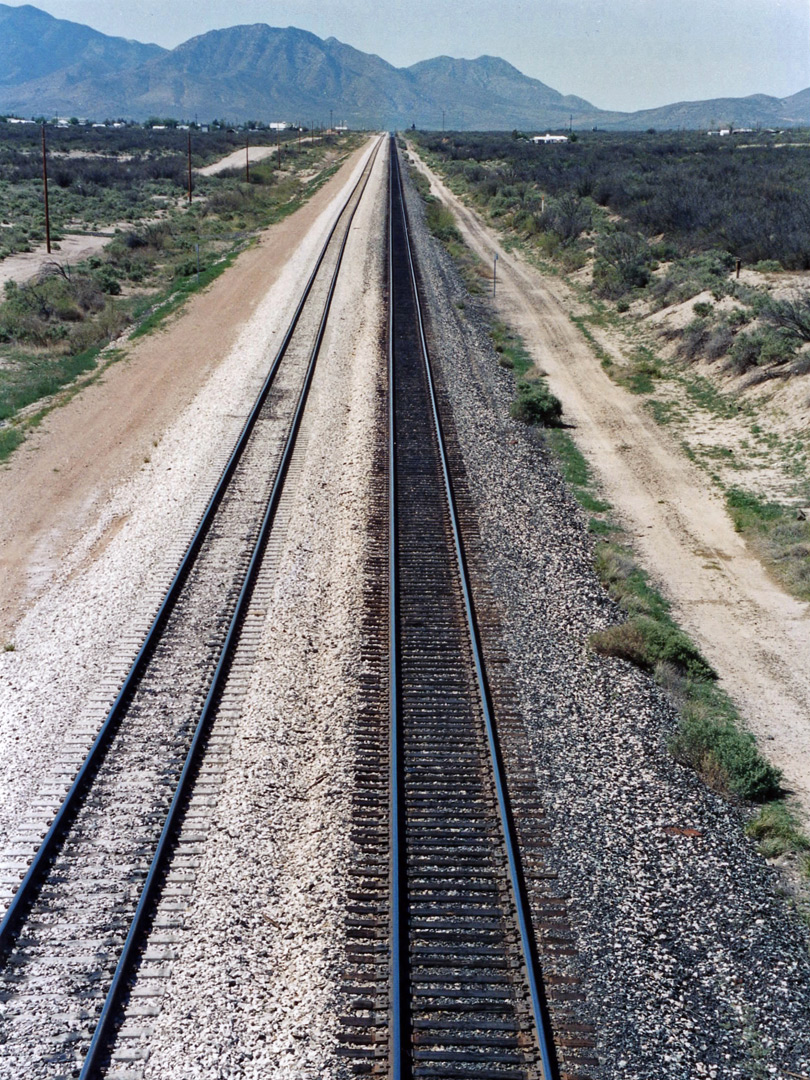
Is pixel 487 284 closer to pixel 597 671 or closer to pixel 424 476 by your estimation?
pixel 424 476

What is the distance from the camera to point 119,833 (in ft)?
29.6

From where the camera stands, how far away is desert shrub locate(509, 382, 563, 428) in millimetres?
23172

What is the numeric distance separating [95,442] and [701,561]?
43.7 feet

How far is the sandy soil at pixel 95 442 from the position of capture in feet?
51.7

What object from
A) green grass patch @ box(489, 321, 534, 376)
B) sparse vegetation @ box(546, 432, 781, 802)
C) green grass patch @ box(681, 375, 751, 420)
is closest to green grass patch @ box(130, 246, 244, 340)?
green grass patch @ box(489, 321, 534, 376)

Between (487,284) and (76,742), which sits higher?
(487,284)

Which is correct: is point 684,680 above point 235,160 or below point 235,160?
below

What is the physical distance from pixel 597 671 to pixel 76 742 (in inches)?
254

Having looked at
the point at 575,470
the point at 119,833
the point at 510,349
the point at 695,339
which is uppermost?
the point at 695,339

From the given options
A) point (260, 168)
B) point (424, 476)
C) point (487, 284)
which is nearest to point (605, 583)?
point (424, 476)

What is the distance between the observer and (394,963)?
7.53m

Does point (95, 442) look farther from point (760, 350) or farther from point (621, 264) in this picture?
point (621, 264)

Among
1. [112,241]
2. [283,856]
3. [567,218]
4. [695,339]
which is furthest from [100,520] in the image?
[567,218]

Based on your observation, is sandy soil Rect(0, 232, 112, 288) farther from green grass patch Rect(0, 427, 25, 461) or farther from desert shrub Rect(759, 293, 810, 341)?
desert shrub Rect(759, 293, 810, 341)
